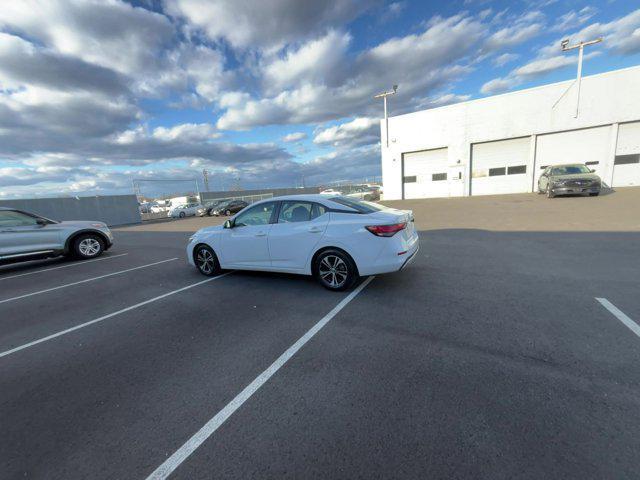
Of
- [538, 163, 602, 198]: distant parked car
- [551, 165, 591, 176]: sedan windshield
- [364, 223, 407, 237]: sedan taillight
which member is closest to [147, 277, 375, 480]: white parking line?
[364, 223, 407, 237]: sedan taillight

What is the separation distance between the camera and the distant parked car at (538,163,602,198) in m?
14.2

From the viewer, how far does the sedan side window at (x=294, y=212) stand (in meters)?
4.80

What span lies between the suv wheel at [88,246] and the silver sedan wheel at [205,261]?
206 inches

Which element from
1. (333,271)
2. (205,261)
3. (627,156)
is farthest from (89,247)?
(627,156)

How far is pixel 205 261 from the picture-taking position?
600cm

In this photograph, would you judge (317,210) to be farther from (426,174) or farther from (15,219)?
(426,174)

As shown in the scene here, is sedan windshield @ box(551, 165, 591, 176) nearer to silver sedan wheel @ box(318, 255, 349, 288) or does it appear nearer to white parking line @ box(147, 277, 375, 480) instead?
silver sedan wheel @ box(318, 255, 349, 288)

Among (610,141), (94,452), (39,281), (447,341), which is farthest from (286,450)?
(610,141)

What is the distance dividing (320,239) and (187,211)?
28.1 metres

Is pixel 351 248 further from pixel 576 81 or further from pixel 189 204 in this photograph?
pixel 189 204

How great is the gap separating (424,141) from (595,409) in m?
23.5

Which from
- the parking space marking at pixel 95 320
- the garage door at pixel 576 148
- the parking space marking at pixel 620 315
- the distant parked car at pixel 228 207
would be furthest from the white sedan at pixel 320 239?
the distant parked car at pixel 228 207

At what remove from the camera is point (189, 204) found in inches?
1192

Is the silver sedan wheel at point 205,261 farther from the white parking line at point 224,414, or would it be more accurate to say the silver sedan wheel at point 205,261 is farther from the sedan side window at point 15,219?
the sedan side window at point 15,219
